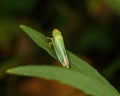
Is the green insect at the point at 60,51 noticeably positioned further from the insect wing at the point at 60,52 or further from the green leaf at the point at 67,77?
the green leaf at the point at 67,77

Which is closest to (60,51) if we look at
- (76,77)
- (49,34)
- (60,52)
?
(60,52)

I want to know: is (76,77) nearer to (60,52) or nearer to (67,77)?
(67,77)

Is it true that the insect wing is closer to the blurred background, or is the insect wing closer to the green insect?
the green insect

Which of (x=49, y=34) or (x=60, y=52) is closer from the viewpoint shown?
(x=60, y=52)

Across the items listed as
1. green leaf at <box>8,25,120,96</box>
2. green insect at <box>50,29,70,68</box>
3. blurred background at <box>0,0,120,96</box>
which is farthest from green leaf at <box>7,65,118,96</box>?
blurred background at <box>0,0,120,96</box>

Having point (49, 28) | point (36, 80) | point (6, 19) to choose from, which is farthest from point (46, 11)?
point (36, 80)

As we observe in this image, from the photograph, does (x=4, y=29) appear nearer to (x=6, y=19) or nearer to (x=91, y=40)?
(x=6, y=19)
